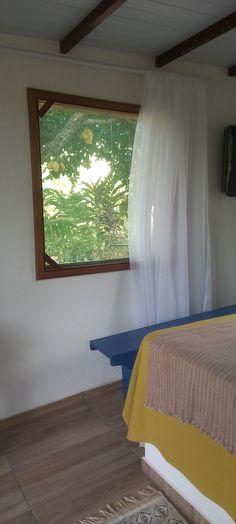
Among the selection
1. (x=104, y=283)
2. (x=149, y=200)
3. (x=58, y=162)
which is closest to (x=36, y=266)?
(x=104, y=283)

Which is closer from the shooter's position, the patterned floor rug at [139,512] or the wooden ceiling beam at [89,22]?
the patterned floor rug at [139,512]

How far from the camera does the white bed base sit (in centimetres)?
133

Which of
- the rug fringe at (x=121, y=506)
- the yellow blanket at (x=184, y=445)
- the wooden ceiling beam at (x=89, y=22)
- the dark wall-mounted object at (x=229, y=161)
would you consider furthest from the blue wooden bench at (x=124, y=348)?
the wooden ceiling beam at (x=89, y=22)

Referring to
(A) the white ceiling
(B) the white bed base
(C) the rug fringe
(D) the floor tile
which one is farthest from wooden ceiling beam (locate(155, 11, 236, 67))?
(D) the floor tile

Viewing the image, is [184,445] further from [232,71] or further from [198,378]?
[232,71]

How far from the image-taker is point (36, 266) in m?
2.20

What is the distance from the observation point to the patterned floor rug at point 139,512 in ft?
4.78

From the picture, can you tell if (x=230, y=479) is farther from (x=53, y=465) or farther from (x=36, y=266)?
(x=36, y=266)

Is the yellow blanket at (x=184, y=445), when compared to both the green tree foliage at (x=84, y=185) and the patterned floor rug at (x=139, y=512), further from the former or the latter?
the green tree foliage at (x=84, y=185)

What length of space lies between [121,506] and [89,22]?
2.32 m

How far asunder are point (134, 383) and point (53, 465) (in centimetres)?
67

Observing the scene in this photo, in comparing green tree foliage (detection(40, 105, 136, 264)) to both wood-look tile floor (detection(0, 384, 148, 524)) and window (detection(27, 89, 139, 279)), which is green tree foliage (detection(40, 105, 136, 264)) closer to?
window (detection(27, 89, 139, 279))

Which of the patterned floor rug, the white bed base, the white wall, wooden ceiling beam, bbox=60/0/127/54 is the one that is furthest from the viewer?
the white wall

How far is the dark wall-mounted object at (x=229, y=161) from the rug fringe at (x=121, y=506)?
210 cm
